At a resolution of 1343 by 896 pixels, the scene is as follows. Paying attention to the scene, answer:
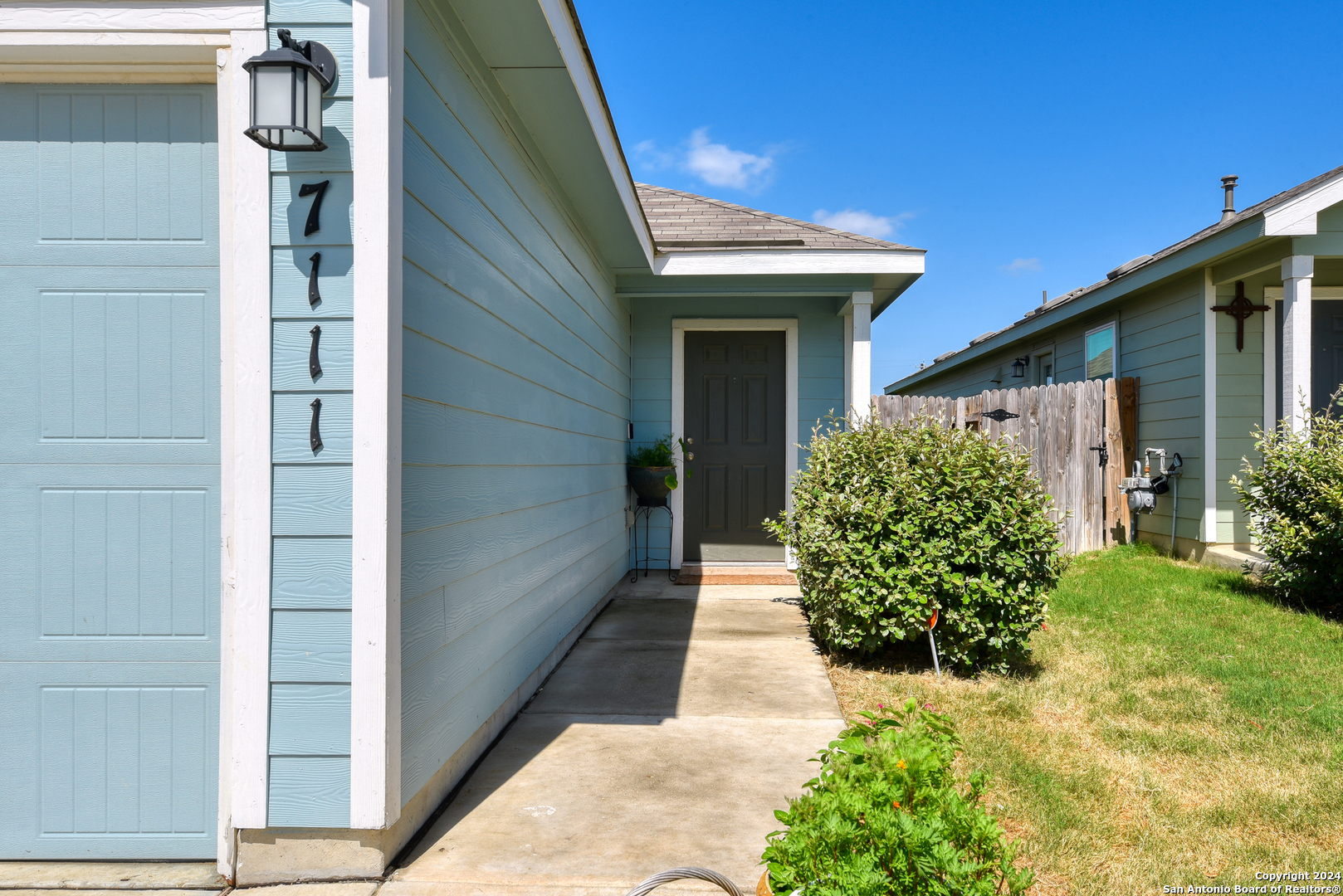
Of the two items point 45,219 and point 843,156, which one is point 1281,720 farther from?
point 843,156

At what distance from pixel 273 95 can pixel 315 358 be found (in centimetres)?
62

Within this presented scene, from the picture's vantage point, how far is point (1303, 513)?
4.46 metres

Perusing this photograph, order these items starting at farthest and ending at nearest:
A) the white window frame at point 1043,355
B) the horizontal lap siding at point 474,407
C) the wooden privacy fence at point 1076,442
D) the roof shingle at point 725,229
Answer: the white window frame at point 1043,355, the wooden privacy fence at point 1076,442, the roof shingle at point 725,229, the horizontal lap siding at point 474,407

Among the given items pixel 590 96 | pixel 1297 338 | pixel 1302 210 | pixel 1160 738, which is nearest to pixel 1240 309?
pixel 1297 338

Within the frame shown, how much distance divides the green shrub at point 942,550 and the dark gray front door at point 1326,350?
427 centimetres

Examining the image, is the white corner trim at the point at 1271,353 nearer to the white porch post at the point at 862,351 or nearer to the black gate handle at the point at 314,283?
the white porch post at the point at 862,351

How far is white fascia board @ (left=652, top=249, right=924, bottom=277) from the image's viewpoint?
5469mm

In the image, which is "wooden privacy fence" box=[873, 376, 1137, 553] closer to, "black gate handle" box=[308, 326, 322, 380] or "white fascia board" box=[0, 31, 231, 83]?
"black gate handle" box=[308, 326, 322, 380]

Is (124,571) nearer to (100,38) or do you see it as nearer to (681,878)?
(100,38)

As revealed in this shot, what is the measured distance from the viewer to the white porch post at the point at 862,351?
18.6 ft

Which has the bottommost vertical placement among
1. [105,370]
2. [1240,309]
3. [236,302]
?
[105,370]

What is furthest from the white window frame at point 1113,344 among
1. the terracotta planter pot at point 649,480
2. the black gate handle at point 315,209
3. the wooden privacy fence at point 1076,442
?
the black gate handle at point 315,209

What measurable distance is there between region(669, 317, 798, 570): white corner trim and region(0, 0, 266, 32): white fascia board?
15.5 feet

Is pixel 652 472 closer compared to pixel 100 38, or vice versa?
pixel 100 38
